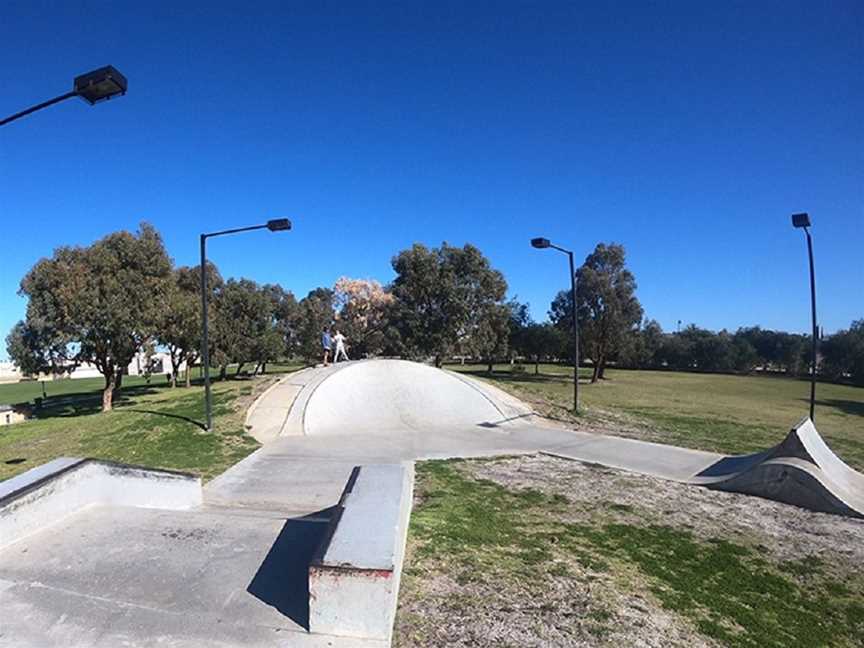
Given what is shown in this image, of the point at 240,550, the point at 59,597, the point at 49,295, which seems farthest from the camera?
the point at 49,295

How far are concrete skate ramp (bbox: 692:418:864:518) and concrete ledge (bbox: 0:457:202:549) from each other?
8.88 metres

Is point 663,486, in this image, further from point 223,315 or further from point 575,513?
point 223,315

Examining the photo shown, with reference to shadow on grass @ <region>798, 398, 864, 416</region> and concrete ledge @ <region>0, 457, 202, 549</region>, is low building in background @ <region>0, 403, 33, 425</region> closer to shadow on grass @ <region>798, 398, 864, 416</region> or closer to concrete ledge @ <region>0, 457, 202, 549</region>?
concrete ledge @ <region>0, 457, 202, 549</region>

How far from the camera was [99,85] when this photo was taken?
5160 millimetres

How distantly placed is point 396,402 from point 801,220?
1320cm

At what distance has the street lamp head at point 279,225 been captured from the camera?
1067 cm

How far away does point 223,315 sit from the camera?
36.0m

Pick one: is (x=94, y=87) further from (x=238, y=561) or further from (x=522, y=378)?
(x=522, y=378)

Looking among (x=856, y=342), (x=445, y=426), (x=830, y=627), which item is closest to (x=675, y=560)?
(x=830, y=627)

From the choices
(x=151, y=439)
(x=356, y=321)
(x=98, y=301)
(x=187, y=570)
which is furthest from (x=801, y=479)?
(x=356, y=321)

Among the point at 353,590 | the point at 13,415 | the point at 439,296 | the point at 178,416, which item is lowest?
the point at 13,415

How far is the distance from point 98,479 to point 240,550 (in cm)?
225

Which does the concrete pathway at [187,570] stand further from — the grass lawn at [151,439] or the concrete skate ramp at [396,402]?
the concrete skate ramp at [396,402]

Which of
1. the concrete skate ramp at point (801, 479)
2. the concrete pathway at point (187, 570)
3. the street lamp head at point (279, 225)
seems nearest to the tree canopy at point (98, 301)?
the street lamp head at point (279, 225)
